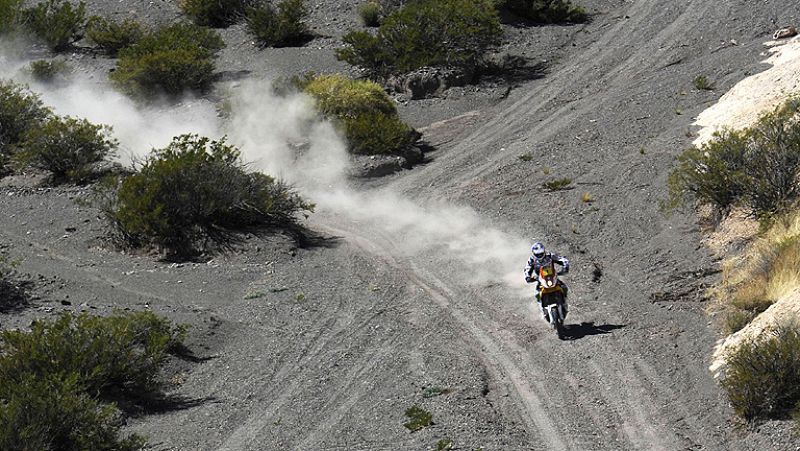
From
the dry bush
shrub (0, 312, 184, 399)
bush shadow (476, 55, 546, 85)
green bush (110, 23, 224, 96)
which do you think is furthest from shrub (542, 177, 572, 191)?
green bush (110, 23, 224, 96)

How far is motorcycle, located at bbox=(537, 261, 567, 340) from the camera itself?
703 inches

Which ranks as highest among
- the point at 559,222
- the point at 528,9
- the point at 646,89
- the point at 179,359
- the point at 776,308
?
the point at 528,9

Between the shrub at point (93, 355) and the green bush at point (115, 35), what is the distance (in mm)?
31053

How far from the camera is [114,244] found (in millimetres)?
25609

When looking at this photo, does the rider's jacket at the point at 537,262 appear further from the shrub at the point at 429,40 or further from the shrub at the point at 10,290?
the shrub at the point at 429,40

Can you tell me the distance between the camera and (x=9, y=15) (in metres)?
47.8

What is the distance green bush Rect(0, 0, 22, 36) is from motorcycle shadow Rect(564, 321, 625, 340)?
3651 centimetres

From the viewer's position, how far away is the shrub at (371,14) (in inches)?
1797

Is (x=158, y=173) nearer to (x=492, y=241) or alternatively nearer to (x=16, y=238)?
(x=16, y=238)

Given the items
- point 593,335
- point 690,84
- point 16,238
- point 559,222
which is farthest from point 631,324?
point 690,84

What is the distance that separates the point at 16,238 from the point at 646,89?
66.9 feet

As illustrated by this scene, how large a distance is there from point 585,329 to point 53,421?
8835mm

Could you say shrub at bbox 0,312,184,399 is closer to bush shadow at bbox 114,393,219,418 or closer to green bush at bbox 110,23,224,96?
bush shadow at bbox 114,393,219,418

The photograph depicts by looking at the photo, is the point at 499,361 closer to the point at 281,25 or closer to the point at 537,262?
the point at 537,262
